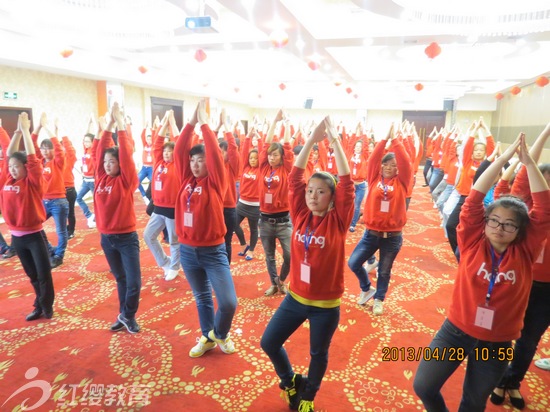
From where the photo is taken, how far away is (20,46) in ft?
24.4

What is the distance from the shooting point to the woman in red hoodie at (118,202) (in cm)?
296

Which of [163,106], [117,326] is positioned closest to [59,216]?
[117,326]

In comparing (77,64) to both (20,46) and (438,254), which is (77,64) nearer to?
(20,46)

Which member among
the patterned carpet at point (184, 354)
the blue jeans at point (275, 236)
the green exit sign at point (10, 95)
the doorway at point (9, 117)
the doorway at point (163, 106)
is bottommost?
the patterned carpet at point (184, 354)

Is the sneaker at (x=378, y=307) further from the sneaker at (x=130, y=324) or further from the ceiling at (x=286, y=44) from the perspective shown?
the ceiling at (x=286, y=44)

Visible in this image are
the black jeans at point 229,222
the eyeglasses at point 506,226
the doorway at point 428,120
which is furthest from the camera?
the doorway at point 428,120

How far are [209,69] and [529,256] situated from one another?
38.8 feet

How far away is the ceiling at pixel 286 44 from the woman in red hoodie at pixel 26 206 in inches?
115

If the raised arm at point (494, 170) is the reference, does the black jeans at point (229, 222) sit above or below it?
below

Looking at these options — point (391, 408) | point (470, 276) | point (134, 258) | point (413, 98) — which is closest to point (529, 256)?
point (470, 276)

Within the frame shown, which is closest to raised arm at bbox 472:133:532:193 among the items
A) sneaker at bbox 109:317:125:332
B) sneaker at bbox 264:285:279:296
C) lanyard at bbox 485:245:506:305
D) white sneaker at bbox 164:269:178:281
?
lanyard at bbox 485:245:506:305

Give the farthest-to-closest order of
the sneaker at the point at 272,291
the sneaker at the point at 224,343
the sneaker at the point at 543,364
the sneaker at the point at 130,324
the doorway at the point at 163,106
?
the doorway at the point at 163,106 → the sneaker at the point at 272,291 → the sneaker at the point at 130,324 → the sneaker at the point at 224,343 → the sneaker at the point at 543,364

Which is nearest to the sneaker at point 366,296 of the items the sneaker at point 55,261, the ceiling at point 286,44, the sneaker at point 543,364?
the sneaker at point 543,364

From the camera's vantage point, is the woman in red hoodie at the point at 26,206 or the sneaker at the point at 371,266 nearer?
the woman in red hoodie at the point at 26,206
